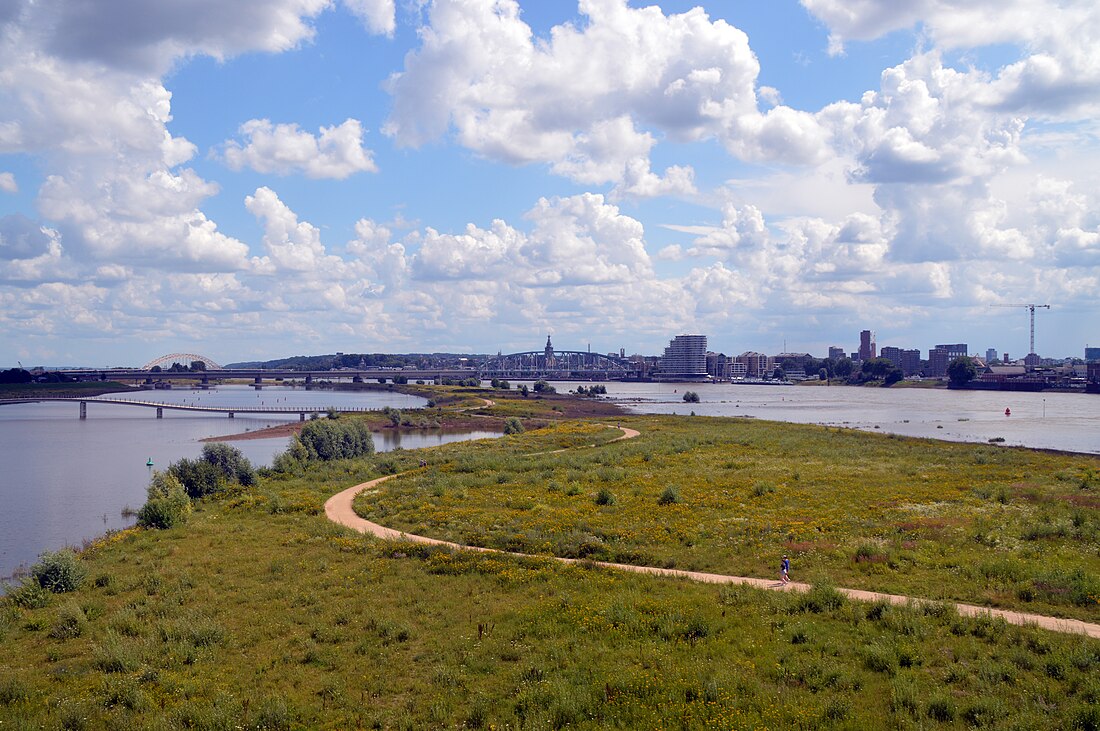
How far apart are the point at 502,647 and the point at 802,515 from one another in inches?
698

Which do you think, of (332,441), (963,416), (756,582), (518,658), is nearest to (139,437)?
(332,441)

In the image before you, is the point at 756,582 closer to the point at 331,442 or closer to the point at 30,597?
the point at 30,597

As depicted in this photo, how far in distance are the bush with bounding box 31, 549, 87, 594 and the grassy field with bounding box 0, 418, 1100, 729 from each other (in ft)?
1.99

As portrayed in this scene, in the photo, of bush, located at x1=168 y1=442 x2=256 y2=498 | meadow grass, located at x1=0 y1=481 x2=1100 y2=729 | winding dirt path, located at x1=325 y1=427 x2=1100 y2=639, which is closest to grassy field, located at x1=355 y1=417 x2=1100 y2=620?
winding dirt path, located at x1=325 y1=427 x2=1100 y2=639

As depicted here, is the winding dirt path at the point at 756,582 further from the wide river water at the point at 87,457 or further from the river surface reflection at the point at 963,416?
the river surface reflection at the point at 963,416

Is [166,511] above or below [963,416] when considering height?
above

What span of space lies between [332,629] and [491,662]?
4.75 m

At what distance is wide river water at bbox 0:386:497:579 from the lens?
4341cm

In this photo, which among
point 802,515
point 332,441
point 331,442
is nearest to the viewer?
point 802,515

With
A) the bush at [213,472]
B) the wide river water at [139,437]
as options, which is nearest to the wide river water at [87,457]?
the wide river water at [139,437]

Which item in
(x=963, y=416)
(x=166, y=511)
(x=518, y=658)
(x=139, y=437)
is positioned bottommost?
(x=139, y=437)

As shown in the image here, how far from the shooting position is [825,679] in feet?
46.5

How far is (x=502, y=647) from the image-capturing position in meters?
16.6

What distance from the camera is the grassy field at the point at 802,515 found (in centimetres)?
2089
